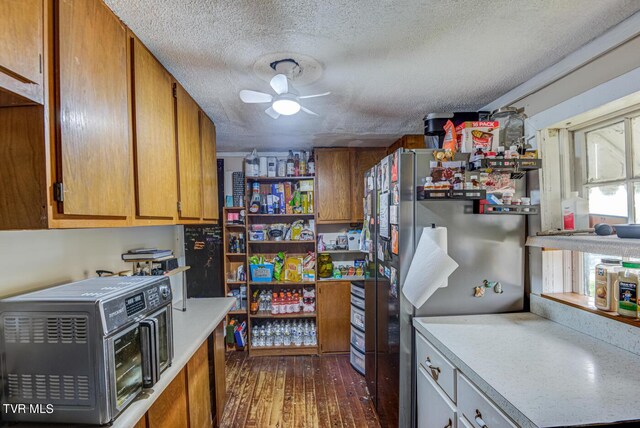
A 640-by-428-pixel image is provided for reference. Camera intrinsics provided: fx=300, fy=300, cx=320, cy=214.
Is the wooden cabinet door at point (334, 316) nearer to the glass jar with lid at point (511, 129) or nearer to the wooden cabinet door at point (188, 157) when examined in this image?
the wooden cabinet door at point (188, 157)

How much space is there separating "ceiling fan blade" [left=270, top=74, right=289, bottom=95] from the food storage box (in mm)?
2221

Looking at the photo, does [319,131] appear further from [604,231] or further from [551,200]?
[604,231]

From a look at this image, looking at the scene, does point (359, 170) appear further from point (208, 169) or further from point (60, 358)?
point (60, 358)

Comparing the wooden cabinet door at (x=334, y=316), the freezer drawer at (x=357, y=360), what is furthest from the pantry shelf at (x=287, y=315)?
the freezer drawer at (x=357, y=360)

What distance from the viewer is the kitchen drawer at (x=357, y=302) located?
288 cm

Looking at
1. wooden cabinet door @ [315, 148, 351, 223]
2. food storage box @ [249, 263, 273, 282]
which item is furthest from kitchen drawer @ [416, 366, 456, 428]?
food storage box @ [249, 263, 273, 282]

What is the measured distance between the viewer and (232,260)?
3.64 m

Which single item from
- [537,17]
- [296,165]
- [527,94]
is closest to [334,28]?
[537,17]

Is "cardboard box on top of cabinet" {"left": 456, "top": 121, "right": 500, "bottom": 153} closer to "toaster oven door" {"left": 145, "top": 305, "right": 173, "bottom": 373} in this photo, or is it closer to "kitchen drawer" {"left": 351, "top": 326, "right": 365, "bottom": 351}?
"toaster oven door" {"left": 145, "top": 305, "right": 173, "bottom": 373}

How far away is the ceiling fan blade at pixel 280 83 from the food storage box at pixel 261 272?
2.22 meters

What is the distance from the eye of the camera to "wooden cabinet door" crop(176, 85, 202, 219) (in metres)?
1.85

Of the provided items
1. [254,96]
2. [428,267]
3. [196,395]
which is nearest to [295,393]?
[196,395]

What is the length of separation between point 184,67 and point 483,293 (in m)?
2.13

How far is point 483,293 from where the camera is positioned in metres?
1.76
